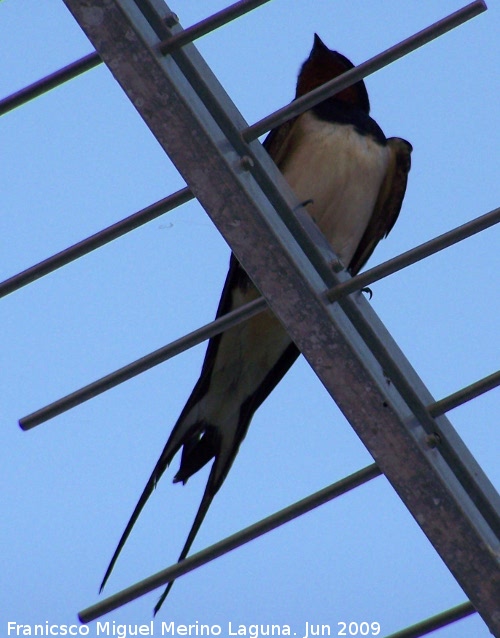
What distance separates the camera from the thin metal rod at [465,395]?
1966mm

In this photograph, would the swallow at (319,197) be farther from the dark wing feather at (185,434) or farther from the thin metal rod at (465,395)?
the thin metal rod at (465,395)

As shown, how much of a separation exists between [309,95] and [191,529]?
1.06 metres

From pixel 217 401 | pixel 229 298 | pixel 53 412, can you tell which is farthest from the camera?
pixel 229 298

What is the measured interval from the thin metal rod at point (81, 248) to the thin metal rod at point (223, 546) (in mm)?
535

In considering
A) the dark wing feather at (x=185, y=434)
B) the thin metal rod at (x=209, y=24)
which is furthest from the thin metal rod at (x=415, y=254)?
the dark wing feather at (x=185, y=434)

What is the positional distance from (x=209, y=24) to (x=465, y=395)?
0.72 meters

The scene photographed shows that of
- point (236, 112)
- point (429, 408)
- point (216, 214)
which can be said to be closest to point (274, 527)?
point (429, 408)

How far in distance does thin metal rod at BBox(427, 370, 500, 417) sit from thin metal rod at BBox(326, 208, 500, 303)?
0.22m

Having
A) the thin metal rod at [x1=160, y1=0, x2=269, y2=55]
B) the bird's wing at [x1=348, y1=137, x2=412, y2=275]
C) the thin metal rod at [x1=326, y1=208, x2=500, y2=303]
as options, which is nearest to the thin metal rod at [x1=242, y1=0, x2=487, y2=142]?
the thin metal rod at [x1=160, y1=0, x2=269, y2=55]

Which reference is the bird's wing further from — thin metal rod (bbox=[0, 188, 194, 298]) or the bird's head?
thin metal rod (bbox=[0, 188, 194, 298])

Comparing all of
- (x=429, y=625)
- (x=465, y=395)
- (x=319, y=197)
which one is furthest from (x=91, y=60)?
(x=319, y=197)

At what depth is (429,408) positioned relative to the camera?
201 centimetres

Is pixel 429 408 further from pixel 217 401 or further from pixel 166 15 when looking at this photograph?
pixel 217 401

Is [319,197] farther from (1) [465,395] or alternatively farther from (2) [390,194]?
(1) [465,395]
